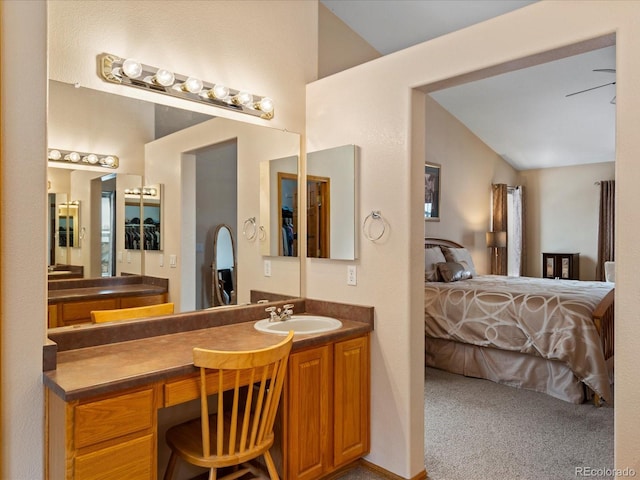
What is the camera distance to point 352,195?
2654 millimetres

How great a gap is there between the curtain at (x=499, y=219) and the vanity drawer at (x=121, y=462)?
648 cm

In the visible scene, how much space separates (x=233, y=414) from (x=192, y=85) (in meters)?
1.63

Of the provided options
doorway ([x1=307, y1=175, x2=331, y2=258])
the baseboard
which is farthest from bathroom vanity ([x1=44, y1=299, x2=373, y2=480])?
doorway ([x1=307, y1=175, x2=331, y2=258])

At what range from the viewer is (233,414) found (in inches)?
69.9

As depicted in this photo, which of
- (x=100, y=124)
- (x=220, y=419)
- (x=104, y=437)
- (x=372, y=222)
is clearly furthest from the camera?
(x=372, y=222)

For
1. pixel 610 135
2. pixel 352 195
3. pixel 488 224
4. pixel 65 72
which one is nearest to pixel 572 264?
pixel 488 224

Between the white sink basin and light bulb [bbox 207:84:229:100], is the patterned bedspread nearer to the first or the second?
the white sink basin

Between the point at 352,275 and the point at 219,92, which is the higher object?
the point at 219,92

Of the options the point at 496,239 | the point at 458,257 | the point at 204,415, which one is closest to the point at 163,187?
the point at 204,415

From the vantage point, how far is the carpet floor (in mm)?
2547

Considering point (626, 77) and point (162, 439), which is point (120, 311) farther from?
point (626, 77)

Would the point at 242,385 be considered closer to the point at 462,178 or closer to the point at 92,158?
the point at 92,158

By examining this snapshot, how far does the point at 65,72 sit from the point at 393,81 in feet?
5.22

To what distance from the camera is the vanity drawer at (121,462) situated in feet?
4.94
